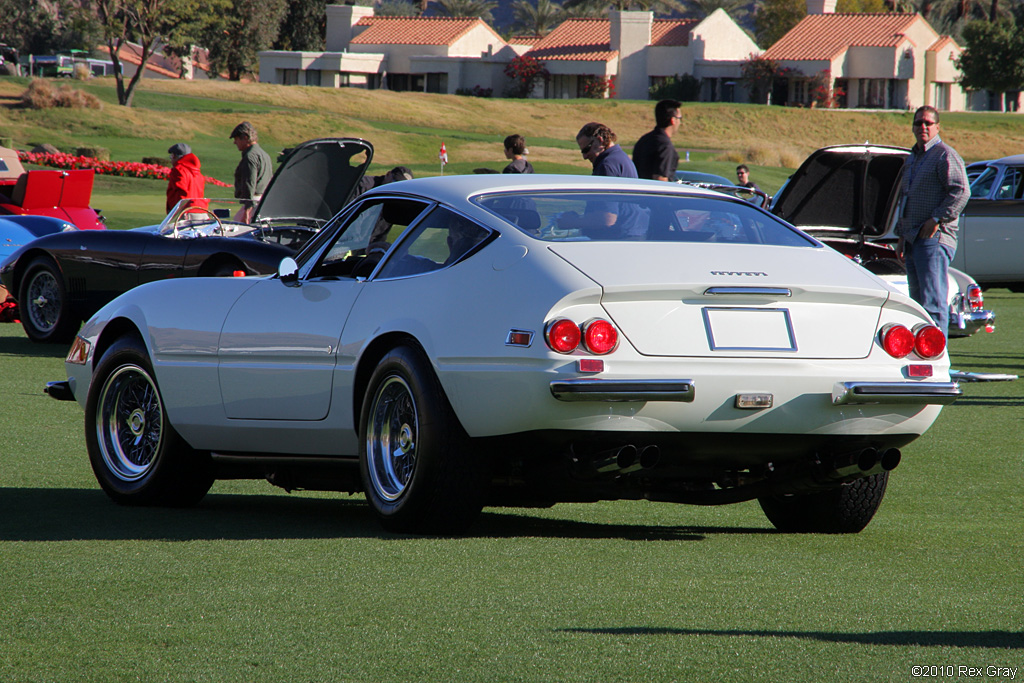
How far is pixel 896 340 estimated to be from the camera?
538cm

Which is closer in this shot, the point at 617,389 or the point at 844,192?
the point at 617,389

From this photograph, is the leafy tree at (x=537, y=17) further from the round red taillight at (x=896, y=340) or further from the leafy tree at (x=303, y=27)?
the round red taillight at (x=896, y=340)

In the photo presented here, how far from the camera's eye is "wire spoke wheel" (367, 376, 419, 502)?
5.60 metres

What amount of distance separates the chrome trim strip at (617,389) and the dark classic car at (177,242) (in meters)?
8.13

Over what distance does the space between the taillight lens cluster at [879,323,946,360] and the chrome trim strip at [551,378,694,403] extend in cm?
90

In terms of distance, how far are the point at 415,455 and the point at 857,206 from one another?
8248 mm

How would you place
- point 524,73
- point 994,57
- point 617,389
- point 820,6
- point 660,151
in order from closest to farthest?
point 617,389 → point 660,151 → point 994,57 → point 524,73 → point 820,6

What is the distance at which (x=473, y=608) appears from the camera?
171 inches

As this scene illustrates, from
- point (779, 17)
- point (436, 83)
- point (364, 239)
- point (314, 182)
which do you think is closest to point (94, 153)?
point (314, 182)

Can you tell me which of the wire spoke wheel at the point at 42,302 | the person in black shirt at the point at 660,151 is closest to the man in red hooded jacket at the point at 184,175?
the wire spoke wheel at the point at 42,302

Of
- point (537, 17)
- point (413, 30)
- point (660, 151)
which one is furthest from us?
point (537, 17)

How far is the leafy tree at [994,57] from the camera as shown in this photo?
92062mm

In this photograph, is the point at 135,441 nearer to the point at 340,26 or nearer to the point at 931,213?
the point at 931,213

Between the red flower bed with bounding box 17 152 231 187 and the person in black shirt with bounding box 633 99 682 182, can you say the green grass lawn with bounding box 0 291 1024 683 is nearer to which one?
the person in black shirt with bounding box 633 99 682 182
